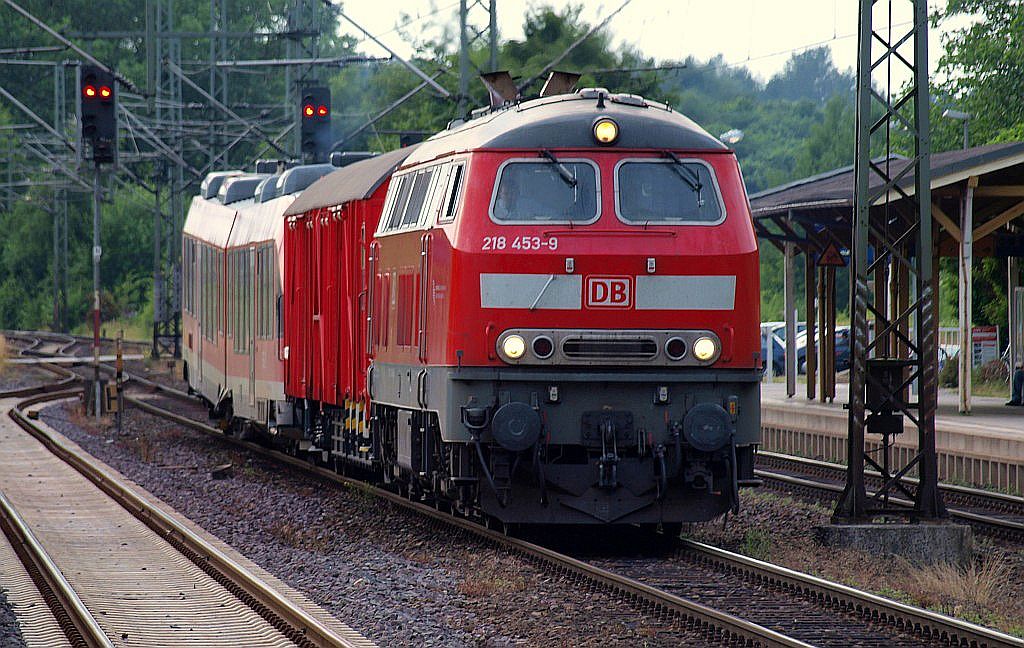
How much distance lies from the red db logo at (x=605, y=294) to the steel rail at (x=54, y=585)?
4.13 metres

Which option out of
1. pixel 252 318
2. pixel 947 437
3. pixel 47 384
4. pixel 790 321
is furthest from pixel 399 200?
pixel 47 384

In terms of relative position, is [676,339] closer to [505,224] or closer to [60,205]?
[505,224]

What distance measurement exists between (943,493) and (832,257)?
5.67 metres

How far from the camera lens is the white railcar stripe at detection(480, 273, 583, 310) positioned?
1160cm

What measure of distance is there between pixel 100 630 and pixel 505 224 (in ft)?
14.0

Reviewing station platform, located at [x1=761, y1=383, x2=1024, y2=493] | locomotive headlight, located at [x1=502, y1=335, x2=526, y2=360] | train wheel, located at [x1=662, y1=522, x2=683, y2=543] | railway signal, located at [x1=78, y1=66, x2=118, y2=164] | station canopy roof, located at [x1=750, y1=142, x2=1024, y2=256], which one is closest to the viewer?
locomotive headlight, located at [x1=502, y1=335, x2=526, y2=360]

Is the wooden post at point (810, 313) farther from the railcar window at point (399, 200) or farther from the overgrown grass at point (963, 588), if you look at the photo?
the overgrown grass at point (963, 588)

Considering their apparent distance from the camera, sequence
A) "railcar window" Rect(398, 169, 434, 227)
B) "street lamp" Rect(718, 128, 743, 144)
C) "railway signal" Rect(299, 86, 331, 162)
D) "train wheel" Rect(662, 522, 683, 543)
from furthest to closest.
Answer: "street lamp" Rect(718, 128, 743, 144) → "railway signal" Rect(299, 86, 331, 162) → "railcar window" Rect(398, 169, 434, 227) → "train wheel" Rect(662, 522, 683, 543)

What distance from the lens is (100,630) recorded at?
29.9 ft

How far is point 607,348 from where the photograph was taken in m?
11.6

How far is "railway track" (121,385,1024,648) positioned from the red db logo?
72.8 inches

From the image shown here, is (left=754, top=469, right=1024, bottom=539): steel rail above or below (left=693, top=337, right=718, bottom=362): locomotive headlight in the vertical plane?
below

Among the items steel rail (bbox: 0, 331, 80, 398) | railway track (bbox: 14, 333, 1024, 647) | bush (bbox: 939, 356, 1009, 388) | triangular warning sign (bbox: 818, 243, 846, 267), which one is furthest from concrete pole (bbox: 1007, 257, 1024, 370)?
steel rail (bbox: 0, 331, 80, 398)

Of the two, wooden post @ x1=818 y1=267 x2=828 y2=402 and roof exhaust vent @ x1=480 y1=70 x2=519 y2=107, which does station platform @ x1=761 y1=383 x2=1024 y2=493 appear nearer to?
wooden post @ x1=818 y1=267 x2=828 y2=402
